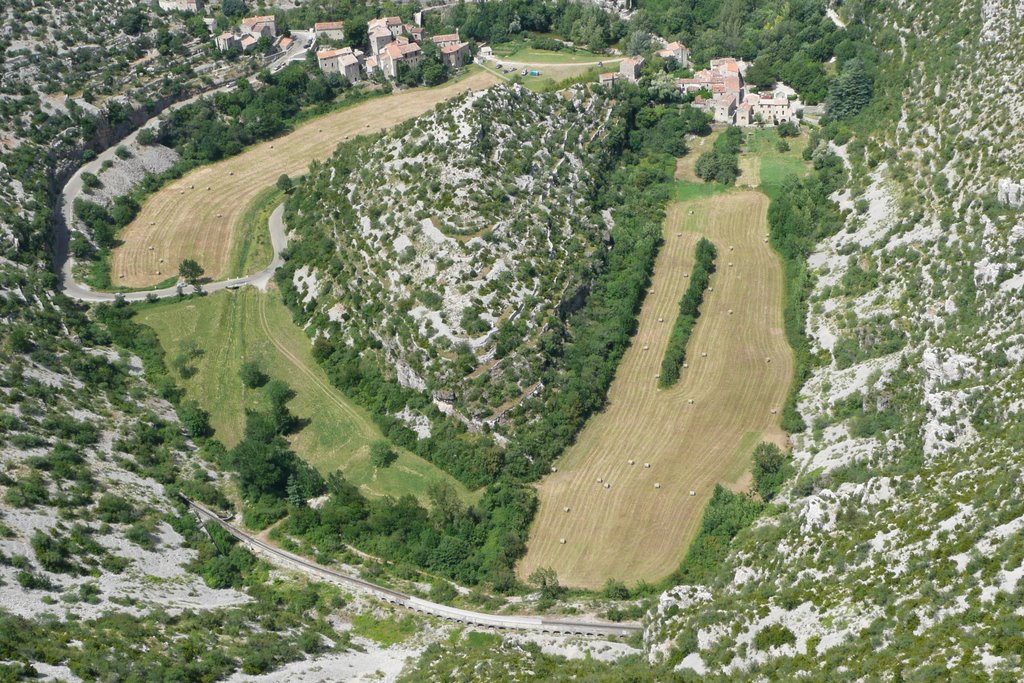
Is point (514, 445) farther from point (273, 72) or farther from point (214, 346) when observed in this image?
point (273, 72)

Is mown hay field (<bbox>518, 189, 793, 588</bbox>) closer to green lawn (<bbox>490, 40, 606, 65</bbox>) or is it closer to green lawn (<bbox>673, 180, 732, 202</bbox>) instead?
green lawn (<bbox>673, 180, 732, 202</bbox>)

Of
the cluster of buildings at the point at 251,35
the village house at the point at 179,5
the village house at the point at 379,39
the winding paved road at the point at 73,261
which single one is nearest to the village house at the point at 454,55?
the village house at the point at 379,39

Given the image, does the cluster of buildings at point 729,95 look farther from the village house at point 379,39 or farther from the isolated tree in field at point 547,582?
the isolated tree in field at point 547,582

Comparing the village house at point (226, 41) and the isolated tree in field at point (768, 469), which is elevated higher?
the village house at point (226, 41)

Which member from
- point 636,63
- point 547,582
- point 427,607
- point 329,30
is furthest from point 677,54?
point 427,607

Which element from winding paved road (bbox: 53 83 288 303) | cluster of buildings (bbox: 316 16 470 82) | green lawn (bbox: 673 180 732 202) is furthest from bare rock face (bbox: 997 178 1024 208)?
cluster of buildings (bbox: 316 16 470 82)

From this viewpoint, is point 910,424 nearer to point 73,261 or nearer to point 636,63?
point 636,63

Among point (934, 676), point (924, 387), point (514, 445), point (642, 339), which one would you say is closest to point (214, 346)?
point (514, 445)
